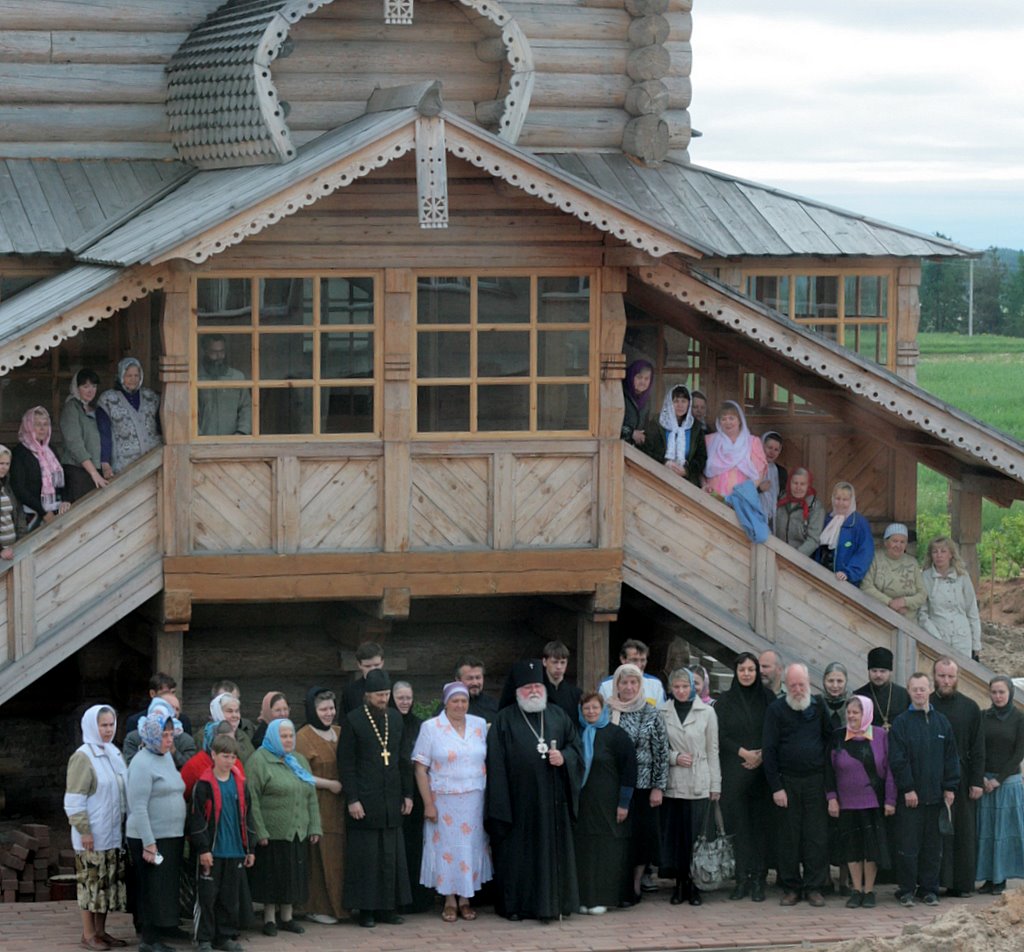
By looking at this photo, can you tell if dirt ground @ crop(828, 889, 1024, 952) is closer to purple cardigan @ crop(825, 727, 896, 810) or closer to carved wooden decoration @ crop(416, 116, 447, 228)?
purple cardigan @ crop(825, 727, 896, 810)

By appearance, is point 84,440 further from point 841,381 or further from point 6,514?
point 841,381

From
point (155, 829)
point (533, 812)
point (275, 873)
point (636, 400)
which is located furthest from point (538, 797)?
point (636, 400)

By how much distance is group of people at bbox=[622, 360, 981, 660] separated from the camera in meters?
16.9

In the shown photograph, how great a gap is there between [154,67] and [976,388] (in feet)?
135

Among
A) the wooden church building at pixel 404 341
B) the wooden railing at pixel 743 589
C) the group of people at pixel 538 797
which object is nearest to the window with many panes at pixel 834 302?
the wooden church building at pixel 404 341

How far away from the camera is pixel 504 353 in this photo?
16.6 meters

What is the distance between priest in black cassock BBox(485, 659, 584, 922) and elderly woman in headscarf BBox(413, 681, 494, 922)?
96 millimetres

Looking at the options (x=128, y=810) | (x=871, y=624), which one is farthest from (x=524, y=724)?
(x=871, y=624)

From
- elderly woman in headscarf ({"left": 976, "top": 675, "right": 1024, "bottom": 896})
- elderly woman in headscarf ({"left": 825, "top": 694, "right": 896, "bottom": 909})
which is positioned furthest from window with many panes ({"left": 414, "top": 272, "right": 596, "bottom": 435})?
elderly woman in headscarf ({"left": 976, "top": 675, "right": 1024, "bottom": 896})

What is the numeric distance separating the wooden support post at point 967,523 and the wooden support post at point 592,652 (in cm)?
329

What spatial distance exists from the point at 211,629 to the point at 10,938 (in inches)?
210

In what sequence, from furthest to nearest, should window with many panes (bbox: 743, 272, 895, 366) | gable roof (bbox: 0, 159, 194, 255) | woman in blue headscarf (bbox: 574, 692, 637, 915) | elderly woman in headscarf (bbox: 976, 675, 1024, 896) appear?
window with many panes (bbox: 743, 272, 895, 366)
gable roof (bbox: 0, 159, 194, 255)
elderly woman in headscarf (bbox: 976, 675, 1024, 896)
woman in blue headscarf (bbox: 574, 692, 637, 915)

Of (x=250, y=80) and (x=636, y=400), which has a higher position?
(x=250, y=80)

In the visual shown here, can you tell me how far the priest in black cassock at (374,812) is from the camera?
13.9m
